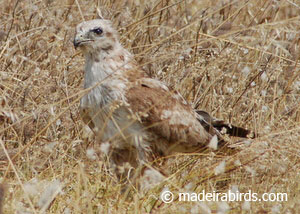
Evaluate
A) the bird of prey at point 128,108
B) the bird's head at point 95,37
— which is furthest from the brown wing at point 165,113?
the bird's head at point 95,37

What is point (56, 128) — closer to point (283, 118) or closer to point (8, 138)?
point (8, 138)

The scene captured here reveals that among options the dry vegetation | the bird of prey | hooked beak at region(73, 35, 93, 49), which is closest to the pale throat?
the bird of prey

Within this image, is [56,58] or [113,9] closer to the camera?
[56,58]

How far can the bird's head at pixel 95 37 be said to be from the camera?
4.39m

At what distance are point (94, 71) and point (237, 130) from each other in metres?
0.97

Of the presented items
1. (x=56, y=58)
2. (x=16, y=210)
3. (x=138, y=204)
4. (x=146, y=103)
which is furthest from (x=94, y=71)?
(x=16, y=210)

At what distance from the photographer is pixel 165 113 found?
4348mm

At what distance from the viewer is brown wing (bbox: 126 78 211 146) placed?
4238 mm

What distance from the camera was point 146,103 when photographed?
13.9ft

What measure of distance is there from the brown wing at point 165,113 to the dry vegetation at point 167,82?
179 mm

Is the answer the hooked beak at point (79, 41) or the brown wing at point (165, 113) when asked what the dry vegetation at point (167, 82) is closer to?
the brown wing at point (165, 113)

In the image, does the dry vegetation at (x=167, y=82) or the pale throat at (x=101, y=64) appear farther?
the pale throat at (x=101, y=64)

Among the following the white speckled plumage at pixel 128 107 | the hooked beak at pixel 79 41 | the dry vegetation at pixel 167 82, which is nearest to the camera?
the dry vegetation at pixel 167 82

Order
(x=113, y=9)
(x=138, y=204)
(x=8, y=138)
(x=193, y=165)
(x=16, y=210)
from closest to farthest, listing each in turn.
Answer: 1. (x=16, y=210)
2. (x=138, y=204)
3. (x=193, y=165)
4. (x=8, y=138)
5. (x=113, y=9)
